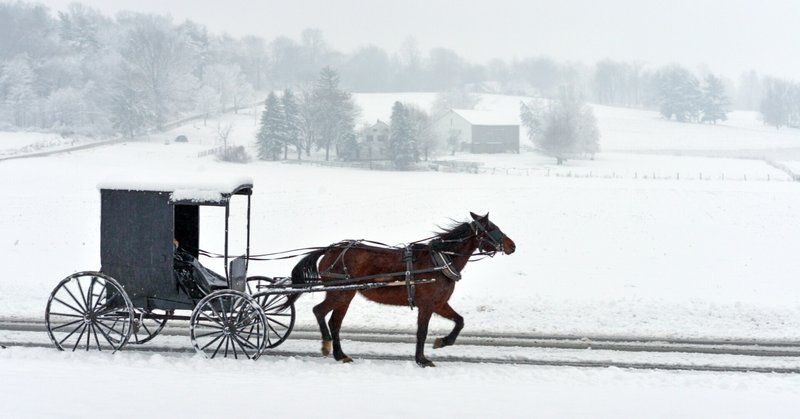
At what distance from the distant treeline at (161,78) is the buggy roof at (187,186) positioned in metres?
85.9

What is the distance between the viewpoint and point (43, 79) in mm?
115250

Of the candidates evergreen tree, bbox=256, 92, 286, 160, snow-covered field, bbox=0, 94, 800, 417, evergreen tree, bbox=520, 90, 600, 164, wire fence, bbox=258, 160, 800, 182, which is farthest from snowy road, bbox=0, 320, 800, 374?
evergreen tree, bbox=520, 90, 600, 164

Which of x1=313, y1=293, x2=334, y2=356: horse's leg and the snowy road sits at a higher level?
x1=313, y1=293, x2=334, y2=356: horse's leg

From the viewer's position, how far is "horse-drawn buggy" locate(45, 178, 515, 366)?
1142 centimetres

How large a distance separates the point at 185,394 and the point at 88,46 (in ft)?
419

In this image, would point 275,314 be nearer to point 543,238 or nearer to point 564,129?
point 543,238

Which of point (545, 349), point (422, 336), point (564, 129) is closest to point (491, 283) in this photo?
point (545, 349)

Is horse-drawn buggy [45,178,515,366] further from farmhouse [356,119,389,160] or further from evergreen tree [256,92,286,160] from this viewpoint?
farmhouse [356,119,389,160]

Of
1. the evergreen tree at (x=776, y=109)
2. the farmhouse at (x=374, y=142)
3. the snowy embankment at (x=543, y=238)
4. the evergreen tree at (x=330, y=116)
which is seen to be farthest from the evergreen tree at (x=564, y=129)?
the evergreen tree at (x=776, y=109)

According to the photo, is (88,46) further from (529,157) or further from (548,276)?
(548,276)

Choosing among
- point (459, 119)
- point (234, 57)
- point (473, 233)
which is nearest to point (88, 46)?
point (234, 57)

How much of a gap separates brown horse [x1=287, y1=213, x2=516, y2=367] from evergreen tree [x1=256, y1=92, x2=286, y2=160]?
6912cm

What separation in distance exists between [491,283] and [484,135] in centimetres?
7874

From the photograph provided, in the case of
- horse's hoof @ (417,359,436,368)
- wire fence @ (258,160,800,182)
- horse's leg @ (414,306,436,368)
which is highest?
wire fence @ (258,160,800,182)
